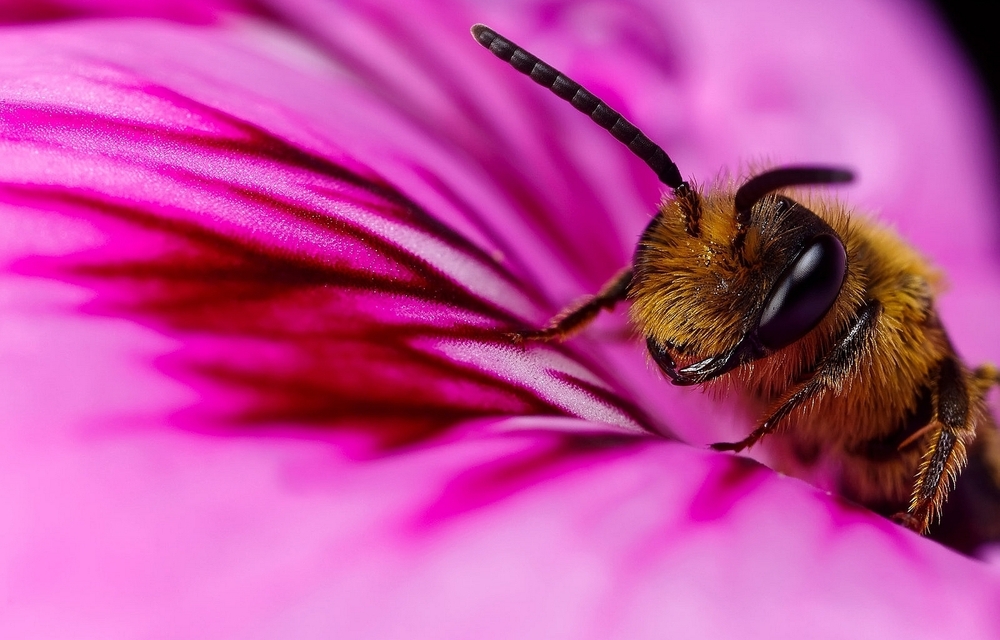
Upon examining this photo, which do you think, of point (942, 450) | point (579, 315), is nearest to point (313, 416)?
point (579, 315)

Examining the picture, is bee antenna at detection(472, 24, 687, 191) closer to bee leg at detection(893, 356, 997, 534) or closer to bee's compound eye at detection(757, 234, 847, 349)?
bee's compound eye at detection(757, 234, 847, 349)

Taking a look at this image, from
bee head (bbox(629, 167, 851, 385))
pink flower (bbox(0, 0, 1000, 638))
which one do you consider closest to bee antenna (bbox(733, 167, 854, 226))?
bee head (bbox(629, 167, 851, 385))

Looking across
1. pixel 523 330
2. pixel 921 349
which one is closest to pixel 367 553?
pixel 523 330

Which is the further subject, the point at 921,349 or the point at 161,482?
the point at 921,349

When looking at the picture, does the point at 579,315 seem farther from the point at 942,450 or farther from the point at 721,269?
the point at 942,450

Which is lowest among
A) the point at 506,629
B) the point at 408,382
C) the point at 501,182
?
the point at 506,629

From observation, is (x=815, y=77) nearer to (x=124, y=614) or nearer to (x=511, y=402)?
(x=511, y=402)
